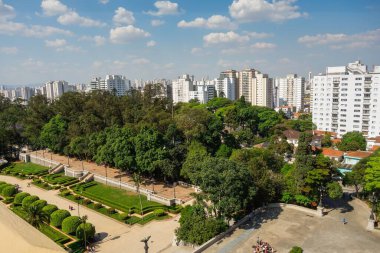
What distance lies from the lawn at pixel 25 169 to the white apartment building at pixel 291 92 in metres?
104

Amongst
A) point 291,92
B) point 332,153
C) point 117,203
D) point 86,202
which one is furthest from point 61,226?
point 291,92

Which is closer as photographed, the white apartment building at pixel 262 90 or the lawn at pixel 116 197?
the lawn at pixel 116 197

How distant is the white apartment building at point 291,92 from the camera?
430 feet

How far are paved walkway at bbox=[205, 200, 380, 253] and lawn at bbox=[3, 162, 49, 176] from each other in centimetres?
3831

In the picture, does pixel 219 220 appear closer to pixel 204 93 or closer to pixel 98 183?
pixel 98 183

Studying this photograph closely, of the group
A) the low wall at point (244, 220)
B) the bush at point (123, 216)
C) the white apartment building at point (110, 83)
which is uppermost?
the white apartment building at point (110, 83)

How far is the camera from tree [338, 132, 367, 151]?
56.6 meters

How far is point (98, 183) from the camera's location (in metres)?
43.0

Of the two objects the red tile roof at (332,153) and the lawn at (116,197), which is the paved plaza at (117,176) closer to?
the lawn at (116,197)

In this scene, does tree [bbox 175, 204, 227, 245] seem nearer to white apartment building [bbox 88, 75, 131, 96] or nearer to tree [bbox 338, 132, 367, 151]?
tree [bbox 338, 132, 367, 151]

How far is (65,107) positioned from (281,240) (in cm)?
5052

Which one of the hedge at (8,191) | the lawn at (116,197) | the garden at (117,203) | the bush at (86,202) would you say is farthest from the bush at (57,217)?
the hedge at (8,191)

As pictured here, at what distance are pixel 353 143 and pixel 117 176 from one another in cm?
4418

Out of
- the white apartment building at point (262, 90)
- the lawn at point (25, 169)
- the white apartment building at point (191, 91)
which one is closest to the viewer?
the lawn at point (25, 169)
